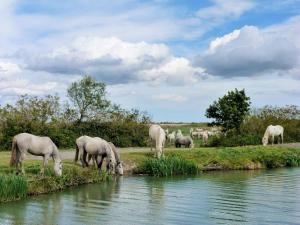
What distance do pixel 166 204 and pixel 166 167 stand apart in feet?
28.1

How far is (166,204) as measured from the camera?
57.1ft

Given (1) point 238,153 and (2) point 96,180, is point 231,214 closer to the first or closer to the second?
(2) point 96,180

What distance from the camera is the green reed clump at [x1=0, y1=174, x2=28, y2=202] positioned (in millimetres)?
16672

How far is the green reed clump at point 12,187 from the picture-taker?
16672 mm

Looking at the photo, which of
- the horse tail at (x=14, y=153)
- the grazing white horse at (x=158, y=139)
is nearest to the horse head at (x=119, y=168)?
the grazing white horse at (x=158, y=139)

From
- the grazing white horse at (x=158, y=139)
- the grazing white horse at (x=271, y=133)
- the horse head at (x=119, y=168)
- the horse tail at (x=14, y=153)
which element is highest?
the grazing white horse at (x=271, y=133)

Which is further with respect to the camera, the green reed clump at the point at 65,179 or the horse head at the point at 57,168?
the horse head at the point at 57,168

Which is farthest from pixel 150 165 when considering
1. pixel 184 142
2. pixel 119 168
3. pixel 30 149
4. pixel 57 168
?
pixel 184 142

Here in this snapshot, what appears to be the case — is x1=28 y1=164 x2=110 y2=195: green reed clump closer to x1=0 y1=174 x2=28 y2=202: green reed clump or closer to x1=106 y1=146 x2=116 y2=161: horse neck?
x1=0 y1=174 x2=28 y2=202: green reed clump

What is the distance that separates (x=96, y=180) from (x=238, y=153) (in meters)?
11.8

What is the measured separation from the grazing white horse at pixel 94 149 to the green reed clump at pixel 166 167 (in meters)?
2.50

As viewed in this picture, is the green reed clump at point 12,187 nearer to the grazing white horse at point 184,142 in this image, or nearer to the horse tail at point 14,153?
the horse tail at point 14,153

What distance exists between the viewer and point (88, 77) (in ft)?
127

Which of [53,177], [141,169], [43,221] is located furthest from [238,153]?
[43,221]
